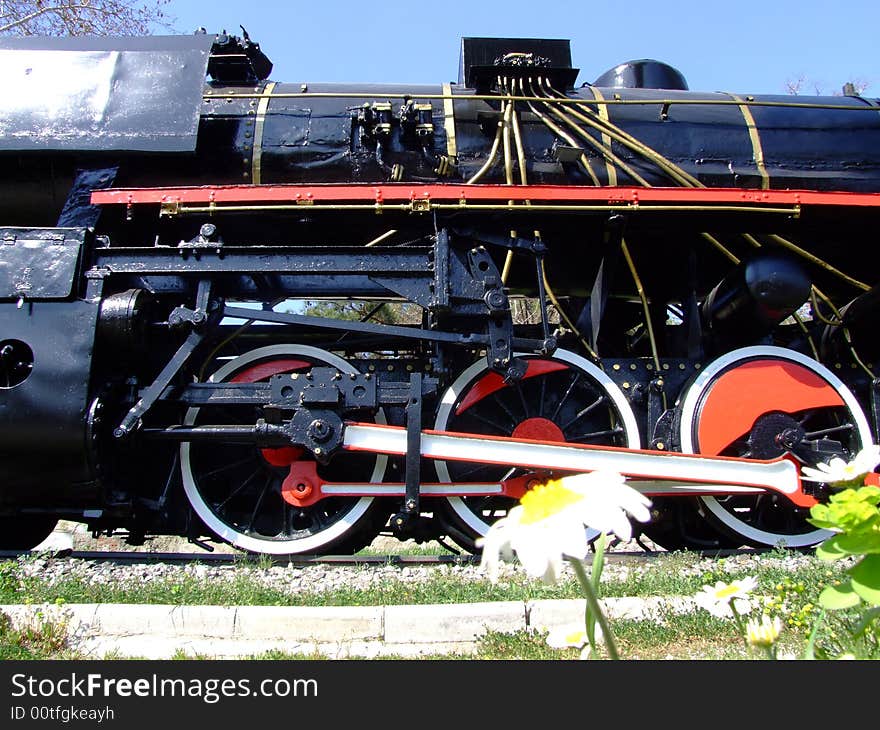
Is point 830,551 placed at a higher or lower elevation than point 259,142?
lower

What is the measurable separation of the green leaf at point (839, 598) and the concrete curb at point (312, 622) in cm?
134

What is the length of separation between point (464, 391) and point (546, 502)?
112 inches

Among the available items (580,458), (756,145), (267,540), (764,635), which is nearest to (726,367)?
(580,458)

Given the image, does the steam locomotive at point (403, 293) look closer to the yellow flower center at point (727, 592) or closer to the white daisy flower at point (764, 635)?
the yellow flower center at point (727, 592)

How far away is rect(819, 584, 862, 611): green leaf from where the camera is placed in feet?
3.90

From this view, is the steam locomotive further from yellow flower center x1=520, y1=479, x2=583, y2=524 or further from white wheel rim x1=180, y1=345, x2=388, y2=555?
yellow flower center x1=520, y1=479, x2=583, y2=524

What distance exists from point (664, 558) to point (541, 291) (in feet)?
4.81

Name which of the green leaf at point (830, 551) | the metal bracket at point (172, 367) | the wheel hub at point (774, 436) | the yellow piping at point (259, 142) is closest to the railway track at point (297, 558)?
the wheel hub at point (774, 436)

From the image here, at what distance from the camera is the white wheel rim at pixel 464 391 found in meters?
3.70

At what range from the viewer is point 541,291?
3.51m

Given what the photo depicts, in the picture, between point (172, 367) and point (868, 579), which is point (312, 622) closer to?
point (172, 367)

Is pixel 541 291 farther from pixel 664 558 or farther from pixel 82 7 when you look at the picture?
pixel 82 7

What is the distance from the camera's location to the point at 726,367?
12.6 feet

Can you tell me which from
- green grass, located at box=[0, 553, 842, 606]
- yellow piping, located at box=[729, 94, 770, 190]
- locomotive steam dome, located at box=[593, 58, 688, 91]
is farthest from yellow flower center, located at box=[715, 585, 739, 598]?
locomotive steam dome, located at box=[593, 58, 688, 91]
